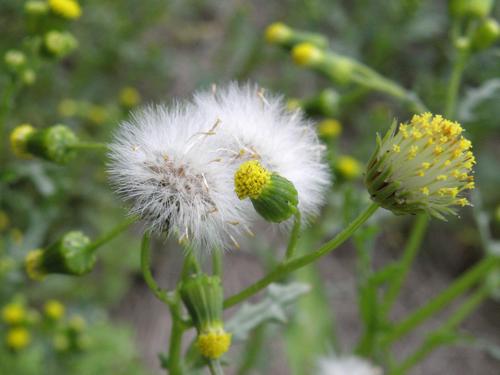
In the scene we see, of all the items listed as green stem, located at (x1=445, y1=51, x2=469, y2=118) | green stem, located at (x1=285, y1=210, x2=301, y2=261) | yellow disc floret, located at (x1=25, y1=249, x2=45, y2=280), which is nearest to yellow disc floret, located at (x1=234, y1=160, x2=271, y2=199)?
green stem, located at (x1=285, y1=210, x2=301, y2=261)

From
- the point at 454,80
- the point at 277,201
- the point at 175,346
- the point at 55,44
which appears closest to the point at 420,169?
the point at 277,201

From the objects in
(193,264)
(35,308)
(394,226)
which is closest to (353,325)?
(394,226)

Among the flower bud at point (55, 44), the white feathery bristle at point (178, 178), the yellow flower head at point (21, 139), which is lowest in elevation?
the white feathery bristle at point (178, 178)

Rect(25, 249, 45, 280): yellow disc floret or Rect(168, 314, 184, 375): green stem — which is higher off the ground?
Rect(25, 249, 45, 280): yellow disc floret

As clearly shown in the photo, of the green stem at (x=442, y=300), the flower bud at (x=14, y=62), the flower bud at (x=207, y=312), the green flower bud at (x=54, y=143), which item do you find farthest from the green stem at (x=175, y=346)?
the flower bud at (x=14, y=62)

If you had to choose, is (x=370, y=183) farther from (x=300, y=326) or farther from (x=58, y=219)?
(x=58, y=219)

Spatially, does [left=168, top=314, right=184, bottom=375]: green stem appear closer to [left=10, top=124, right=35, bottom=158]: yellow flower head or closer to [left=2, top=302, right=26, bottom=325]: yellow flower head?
[left=10, top=124, right=35, bottom=158]: yellow flower head

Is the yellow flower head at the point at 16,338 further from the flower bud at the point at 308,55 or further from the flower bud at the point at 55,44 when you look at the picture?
the flower bud at the point at 308,55
